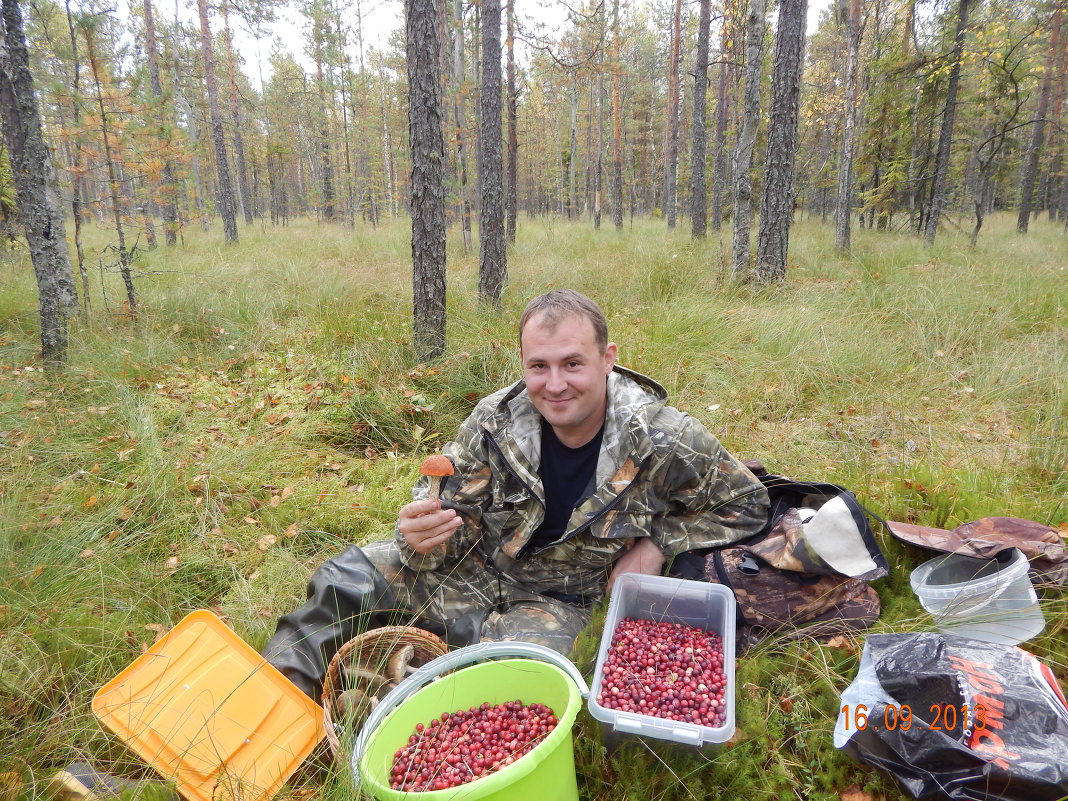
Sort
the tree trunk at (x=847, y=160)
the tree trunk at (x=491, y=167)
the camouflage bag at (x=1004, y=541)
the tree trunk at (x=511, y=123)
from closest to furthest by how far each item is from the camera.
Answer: the camouflage bag at (x=1004, y=541), the tree trunk at (x=491, y=167), the tree trunk at (x=847, y=160), the tree trunk at (x=511, y=123)

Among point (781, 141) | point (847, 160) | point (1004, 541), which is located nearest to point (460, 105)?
point (781, 141)

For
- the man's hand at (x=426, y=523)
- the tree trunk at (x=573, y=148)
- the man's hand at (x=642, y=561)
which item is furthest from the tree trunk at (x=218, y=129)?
the man's hand at (x=642, y=561)

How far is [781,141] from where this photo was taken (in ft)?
22.1

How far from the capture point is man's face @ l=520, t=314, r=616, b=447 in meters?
2.12

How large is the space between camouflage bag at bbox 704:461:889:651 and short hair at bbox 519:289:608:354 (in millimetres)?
1069

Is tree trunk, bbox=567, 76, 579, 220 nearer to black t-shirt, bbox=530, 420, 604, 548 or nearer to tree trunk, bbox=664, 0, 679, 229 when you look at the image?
tree trunk, bbox=664, 0, 679, 229

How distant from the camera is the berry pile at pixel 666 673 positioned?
176cm

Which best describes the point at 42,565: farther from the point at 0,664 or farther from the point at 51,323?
the point at 51,323

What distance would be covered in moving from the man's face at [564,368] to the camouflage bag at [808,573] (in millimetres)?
904

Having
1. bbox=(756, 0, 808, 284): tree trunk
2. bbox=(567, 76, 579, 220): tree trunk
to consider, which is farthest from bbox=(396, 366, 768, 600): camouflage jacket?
bbox=(567, 76, 579, 220): tree trunk

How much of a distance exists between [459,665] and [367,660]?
0.37 metres

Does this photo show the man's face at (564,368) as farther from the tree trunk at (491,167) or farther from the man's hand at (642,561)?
the tree trunk at (491,167)

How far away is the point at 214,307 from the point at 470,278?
11.5 ft
